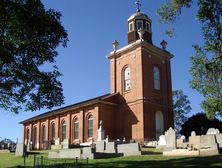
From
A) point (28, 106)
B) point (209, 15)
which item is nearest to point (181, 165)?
point (209, 15)

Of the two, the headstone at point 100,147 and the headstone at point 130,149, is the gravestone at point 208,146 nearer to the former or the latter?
the headstone at point 130,149

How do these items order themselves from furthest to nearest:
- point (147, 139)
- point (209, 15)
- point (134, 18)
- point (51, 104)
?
point (134, 18)
point (147, 139)
point (51, 104)
point (209, 15)

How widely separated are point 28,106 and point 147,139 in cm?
2018

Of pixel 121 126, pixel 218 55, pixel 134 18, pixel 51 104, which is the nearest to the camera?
pixel 218 55

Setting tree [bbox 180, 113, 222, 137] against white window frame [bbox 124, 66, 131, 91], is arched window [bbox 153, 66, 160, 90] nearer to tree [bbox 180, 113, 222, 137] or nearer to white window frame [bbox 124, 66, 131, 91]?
white window frame [bbox 124, 66, 131, 91]

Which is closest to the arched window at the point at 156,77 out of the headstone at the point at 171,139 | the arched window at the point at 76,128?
the arched window at the point at 76,128

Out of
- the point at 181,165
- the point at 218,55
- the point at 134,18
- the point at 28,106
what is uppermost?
the point at 134,18

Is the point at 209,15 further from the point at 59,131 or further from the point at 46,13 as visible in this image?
the point at 59,131

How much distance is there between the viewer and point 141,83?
39.3 meters

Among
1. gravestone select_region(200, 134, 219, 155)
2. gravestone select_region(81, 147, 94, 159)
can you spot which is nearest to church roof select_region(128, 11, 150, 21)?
gravestone select_region(200, 134, 219, 155)

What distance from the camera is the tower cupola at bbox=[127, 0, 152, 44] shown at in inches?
1689

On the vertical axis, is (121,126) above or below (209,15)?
below

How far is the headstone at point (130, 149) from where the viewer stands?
22.5 metres

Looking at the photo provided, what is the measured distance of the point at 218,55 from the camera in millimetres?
16812
